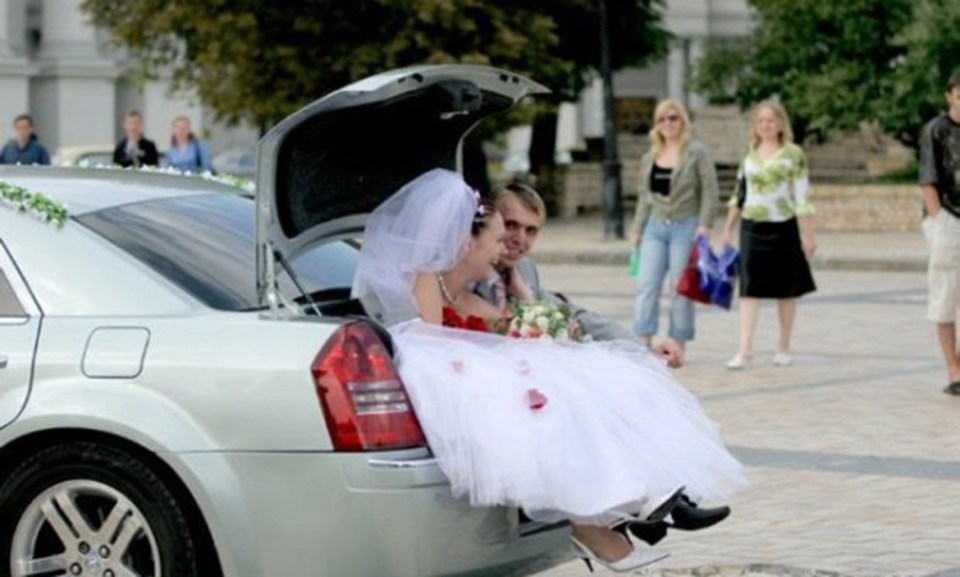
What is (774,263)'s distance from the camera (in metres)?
17.4

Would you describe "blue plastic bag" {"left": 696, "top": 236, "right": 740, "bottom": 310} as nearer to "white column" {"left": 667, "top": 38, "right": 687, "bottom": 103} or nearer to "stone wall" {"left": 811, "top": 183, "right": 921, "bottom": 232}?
"stone wall" {"left": 811, "top": 183, "right": 921, "bottom": 232}

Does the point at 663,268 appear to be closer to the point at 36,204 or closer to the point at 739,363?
the point at 739,363

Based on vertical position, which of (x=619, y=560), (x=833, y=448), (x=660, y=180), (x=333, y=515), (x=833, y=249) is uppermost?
(x=660, y=180)

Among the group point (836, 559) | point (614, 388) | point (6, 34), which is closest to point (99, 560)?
point (614, 388)

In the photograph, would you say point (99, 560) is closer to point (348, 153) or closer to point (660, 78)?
point (348, 153)

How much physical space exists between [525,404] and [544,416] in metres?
0.06

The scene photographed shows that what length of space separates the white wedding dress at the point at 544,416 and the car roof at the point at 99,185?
76 cm

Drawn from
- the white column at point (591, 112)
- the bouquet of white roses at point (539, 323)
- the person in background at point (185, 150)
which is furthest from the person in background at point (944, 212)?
the white column at point (591, 112)

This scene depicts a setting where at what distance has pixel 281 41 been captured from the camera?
40406 mm

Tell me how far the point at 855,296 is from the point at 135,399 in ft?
58.0

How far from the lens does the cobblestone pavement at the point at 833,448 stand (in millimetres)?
9836

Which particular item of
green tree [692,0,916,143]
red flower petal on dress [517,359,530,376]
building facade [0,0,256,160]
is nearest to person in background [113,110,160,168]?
green tree [692,0,916,143]

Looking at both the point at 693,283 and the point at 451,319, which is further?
the point at 693,283

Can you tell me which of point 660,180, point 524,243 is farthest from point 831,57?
point 524,243
